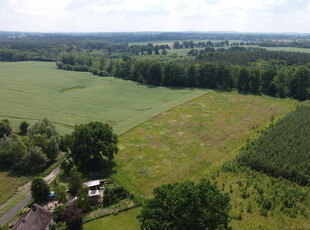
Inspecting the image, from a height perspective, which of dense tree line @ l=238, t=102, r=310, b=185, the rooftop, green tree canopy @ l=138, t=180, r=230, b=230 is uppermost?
green tree canopy @ l=138, t=180, r=230, b=230

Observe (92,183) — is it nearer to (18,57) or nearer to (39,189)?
(39,189)

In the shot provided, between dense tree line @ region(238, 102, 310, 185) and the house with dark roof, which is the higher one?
dense tree line @ region(238, 102, 310, 185)

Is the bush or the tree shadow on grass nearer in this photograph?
the bush

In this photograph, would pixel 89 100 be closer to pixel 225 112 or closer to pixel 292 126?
pixel 225 112

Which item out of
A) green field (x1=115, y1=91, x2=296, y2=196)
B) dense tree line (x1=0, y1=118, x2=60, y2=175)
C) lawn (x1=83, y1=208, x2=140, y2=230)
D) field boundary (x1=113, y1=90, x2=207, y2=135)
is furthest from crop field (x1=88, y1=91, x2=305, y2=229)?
dense tree line (x1=0, y1=118, x2=60, y2=175)

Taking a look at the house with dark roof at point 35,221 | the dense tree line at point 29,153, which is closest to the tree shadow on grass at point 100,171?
the dense tree line at point 29,153

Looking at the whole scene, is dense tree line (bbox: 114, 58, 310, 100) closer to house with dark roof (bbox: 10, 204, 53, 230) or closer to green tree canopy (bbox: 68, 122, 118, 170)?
green tree canopy (bbox: 68, 122, 118, 170)

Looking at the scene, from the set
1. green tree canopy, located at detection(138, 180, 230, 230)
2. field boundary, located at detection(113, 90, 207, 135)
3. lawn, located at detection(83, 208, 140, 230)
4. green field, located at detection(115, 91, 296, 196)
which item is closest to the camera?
green tree canopy, located at detection(138, 180, 230, 230)

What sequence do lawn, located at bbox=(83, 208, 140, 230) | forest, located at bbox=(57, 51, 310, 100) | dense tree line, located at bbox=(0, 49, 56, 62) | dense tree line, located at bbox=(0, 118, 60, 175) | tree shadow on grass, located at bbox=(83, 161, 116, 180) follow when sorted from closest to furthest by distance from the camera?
lawn, located at bbox=(83, 208, 140, 230) → tree shadow on grass, located at bbox=(83, 161, 116, 180) → dense tree line, located at bbox=(0, 118, 60, 175) → forest, located at bbox=(57, 51, 310, 100) → dense tree line, located at bbox=(0, 49, 56, 62)
